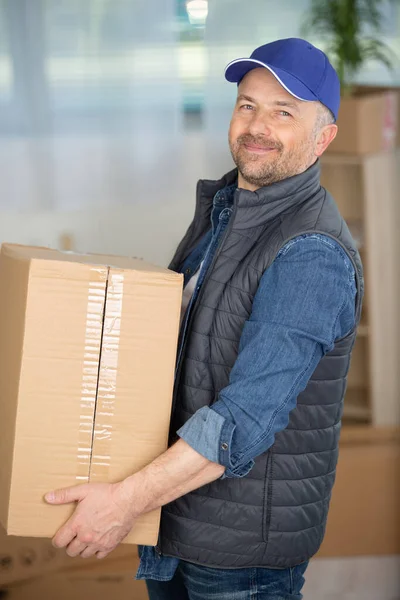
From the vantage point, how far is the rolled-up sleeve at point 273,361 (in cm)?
137

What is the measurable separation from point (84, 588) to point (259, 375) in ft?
Result: 4.59

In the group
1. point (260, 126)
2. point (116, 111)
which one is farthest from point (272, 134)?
point (116, 111)

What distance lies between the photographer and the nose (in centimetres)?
157

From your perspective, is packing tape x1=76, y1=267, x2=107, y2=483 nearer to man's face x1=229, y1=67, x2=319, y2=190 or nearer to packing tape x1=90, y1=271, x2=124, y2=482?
packing tape x1=90, y1=271, x2=124, y2=482

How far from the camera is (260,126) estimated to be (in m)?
1.57

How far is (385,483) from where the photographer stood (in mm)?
3035

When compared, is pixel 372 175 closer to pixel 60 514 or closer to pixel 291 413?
pixel 291 413

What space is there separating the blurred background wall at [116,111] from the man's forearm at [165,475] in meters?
1.84

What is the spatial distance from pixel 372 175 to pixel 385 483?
3.67 ft

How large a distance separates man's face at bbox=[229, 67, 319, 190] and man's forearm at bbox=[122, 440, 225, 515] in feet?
1.74

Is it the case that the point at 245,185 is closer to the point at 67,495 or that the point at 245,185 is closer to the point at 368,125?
the point at 67,495

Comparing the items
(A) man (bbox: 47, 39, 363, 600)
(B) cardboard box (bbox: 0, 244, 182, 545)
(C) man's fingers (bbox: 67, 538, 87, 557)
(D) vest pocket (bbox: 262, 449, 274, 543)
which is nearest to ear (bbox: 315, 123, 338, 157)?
(A) man (bbox: 47, 39, 363, 600)

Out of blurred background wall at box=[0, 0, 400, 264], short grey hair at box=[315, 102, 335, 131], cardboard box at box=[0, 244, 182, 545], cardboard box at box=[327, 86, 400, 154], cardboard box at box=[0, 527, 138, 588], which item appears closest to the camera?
cardboard box at box=[0, 244, 182, 545]

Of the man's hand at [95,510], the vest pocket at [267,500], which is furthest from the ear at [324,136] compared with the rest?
the man's hand at [95,510]
